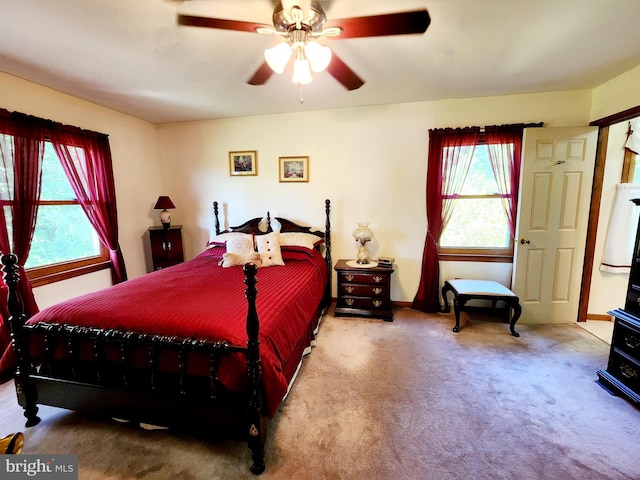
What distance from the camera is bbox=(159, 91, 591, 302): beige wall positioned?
3205 millimetres

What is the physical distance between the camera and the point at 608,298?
312 cm

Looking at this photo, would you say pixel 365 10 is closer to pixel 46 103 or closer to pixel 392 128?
pixel 392 128

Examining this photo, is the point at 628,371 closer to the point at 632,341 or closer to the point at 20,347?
the point at 632,341

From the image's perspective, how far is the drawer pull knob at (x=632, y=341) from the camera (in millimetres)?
1887

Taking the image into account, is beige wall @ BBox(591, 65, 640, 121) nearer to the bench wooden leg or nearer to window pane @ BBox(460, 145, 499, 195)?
window pane @ BBox(460, 145, 499, 195)

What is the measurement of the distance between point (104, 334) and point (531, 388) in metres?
2.85

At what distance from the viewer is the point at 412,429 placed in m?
1.70

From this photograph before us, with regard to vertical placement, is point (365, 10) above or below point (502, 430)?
above

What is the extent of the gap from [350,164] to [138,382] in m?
3.00

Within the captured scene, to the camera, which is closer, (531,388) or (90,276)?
(531,388)

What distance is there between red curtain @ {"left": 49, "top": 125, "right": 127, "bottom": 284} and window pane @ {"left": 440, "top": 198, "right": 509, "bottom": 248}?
13.1ft

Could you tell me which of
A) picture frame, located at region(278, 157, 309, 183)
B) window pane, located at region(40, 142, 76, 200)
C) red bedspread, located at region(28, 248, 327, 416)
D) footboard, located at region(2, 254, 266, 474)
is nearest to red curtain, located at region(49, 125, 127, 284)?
window pane, located at region(40, 142, 76, 200)

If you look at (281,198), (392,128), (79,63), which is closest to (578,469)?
(392,128)

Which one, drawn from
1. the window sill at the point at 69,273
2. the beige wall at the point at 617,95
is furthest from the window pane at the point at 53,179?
the beige wall at the point at 617,95
